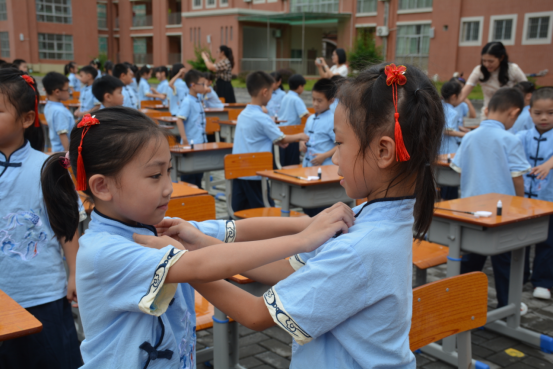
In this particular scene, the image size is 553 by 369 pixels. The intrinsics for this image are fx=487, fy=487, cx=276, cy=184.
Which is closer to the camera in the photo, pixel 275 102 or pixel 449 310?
pixel 449 310

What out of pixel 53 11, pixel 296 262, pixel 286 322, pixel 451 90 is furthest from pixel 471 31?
pixel 53 11

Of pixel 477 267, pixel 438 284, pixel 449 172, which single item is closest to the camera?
pixel 438 284

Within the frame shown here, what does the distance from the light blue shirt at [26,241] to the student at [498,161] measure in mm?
2816

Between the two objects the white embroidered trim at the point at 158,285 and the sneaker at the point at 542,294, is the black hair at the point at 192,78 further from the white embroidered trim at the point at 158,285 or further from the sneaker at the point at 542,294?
the white embroidered trim at the point at 158,285

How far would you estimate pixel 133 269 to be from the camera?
1.07 meters

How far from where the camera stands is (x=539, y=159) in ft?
13.1

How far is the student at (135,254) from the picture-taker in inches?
41.6

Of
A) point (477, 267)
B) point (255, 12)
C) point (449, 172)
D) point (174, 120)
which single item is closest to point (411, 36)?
point (255, 12)

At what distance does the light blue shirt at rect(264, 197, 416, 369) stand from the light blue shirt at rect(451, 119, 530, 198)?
279cm

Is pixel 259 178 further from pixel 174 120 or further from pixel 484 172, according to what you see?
pixel 174 120

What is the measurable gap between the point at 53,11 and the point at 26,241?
142ft

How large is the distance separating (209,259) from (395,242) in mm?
399

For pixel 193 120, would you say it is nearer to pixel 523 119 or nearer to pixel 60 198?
pixel 523 119

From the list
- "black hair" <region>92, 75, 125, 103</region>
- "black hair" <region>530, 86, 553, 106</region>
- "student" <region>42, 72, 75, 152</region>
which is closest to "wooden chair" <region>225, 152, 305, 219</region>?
"black hair" <region>92, 75, 125, 103</region>
